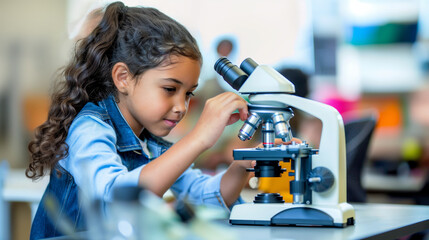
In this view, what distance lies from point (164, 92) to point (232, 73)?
0.82 feet

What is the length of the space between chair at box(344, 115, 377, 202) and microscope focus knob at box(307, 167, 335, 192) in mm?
1391

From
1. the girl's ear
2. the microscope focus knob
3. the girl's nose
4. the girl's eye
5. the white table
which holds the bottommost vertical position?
the white table

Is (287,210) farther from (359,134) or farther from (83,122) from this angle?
(359,134)

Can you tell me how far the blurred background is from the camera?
4777 mm

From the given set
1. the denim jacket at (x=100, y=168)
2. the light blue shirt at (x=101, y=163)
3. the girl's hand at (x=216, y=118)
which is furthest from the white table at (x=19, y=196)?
the girl's hand at (x=216, y=118)

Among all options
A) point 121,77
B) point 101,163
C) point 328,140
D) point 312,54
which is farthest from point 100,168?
point 312,54

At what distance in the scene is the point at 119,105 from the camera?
150 cm

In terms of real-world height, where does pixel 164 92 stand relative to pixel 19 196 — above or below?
above

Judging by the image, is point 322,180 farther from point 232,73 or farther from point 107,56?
point 107,56

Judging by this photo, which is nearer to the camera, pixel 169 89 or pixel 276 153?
pixel 276 153

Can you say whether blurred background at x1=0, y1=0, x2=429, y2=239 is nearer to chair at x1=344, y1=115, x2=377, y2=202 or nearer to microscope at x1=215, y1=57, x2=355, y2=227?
chair at x1=344, y1=115, x2=377, y2=202

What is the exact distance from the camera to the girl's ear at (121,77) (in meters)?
1.46

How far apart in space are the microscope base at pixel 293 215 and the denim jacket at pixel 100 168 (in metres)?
0.14

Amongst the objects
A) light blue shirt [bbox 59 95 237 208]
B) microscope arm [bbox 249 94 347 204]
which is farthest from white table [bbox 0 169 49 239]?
microscope arm [bbox 249 94 347 204]
